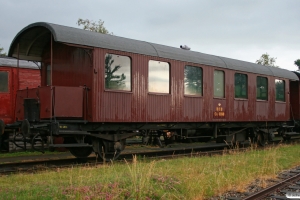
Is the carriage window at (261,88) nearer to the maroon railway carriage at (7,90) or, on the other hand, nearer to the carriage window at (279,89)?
the carriage window at (279,89)

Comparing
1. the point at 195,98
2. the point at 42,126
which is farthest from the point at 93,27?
the point at 42,126

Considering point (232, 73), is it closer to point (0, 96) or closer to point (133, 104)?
point (133, 104)

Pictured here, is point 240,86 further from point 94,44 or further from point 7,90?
point 7,90

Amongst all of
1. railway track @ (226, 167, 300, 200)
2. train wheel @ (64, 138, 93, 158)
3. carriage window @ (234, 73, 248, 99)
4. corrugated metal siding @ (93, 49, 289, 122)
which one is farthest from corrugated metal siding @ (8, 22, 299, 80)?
railway track @ (226, 167, 300, 200)

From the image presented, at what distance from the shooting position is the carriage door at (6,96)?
1248 centimetres

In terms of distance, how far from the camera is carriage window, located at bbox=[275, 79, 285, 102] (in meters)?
15.8

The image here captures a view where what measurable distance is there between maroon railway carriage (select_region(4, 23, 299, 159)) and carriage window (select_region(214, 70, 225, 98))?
4cm

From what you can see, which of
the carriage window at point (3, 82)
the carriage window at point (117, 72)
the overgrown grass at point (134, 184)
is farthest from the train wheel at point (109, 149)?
the carriage window at point (3, 82)

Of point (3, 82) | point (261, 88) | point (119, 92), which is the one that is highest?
point (3, 82)

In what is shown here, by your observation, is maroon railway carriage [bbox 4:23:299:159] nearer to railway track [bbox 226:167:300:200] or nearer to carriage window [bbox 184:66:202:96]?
carriage window [bbox 184:66:202:96]

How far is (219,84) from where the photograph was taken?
42.3 feet

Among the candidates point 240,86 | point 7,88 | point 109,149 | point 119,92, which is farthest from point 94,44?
point 240,86

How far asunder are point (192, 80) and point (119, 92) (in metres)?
3.26

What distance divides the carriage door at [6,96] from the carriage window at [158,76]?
18.2 ft
